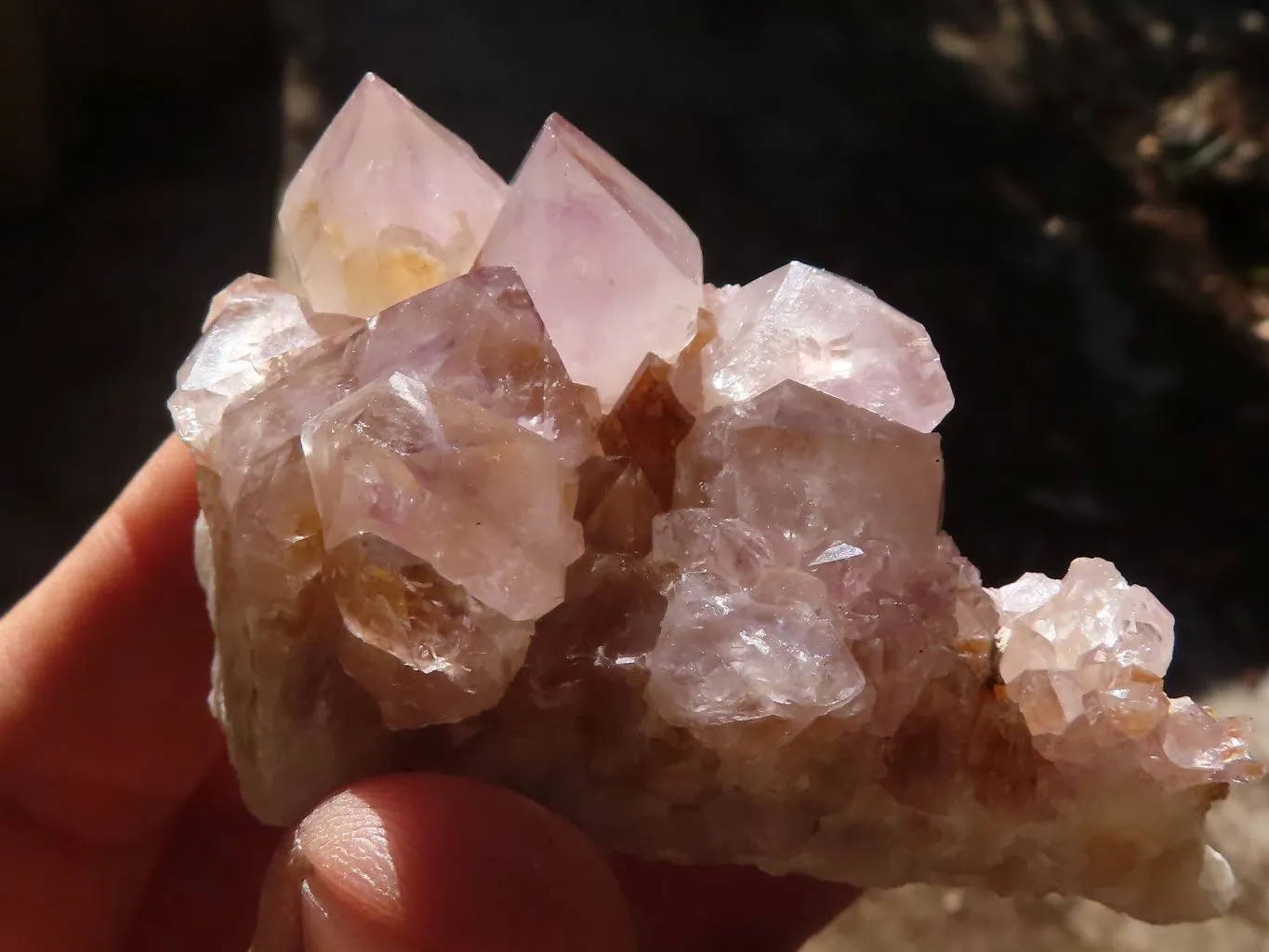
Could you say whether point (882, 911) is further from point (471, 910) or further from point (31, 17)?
point (31, 17)

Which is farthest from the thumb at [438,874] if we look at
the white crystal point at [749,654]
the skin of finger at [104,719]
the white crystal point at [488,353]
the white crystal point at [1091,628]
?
the skin of finger at [104,719]

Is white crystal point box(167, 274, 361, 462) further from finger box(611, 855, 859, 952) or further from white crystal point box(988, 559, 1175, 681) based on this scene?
finger box(611, 855, 859, 952)

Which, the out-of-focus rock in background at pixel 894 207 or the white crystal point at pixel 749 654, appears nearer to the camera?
the white crystal point at pixel 749 654

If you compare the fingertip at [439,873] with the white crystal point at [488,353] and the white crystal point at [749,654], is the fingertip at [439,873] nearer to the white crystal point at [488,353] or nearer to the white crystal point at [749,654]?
the white crystal point at [749,654]

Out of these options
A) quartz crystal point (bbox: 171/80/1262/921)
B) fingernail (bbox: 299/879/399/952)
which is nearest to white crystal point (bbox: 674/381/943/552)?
quartz crystal point (bbox: 171/80/1262/921)

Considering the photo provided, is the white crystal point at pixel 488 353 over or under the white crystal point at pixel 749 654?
over

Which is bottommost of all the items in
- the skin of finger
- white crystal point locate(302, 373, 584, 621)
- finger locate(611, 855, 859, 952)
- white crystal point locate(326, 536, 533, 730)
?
finger locate(611, 855, 859, 952)

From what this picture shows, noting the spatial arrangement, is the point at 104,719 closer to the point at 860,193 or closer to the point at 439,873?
the point at 439,873
